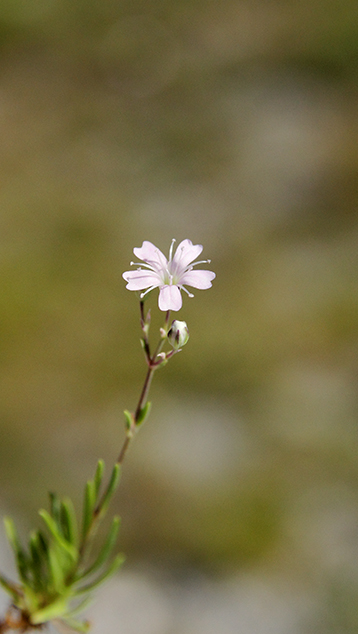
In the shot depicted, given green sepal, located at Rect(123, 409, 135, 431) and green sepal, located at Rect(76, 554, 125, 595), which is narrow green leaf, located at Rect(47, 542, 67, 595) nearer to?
green sepal, located at Rect(76, 554, 125, 595)

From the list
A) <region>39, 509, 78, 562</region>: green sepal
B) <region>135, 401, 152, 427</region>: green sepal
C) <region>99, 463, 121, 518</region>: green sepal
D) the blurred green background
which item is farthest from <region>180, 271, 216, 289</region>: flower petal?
the blurred green background

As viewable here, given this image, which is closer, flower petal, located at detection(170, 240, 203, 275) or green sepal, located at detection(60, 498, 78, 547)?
flower petal, located at detection(170, 240, 203, 275)

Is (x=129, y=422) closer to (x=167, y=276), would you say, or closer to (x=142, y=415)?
(x=142, y=415)

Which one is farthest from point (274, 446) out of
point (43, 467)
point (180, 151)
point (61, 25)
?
point (61, 25)

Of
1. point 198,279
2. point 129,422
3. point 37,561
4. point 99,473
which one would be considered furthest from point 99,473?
point 198,279

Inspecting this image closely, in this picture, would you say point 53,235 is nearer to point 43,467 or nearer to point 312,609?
point 43,467

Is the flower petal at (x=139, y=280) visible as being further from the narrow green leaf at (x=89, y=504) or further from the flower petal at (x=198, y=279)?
the narrow green leaf at (x=89, y=504)

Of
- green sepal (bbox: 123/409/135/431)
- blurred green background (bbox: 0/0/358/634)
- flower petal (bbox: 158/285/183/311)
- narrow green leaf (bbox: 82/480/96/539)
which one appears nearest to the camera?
flower petal (bbox: 158/285/183/311)
